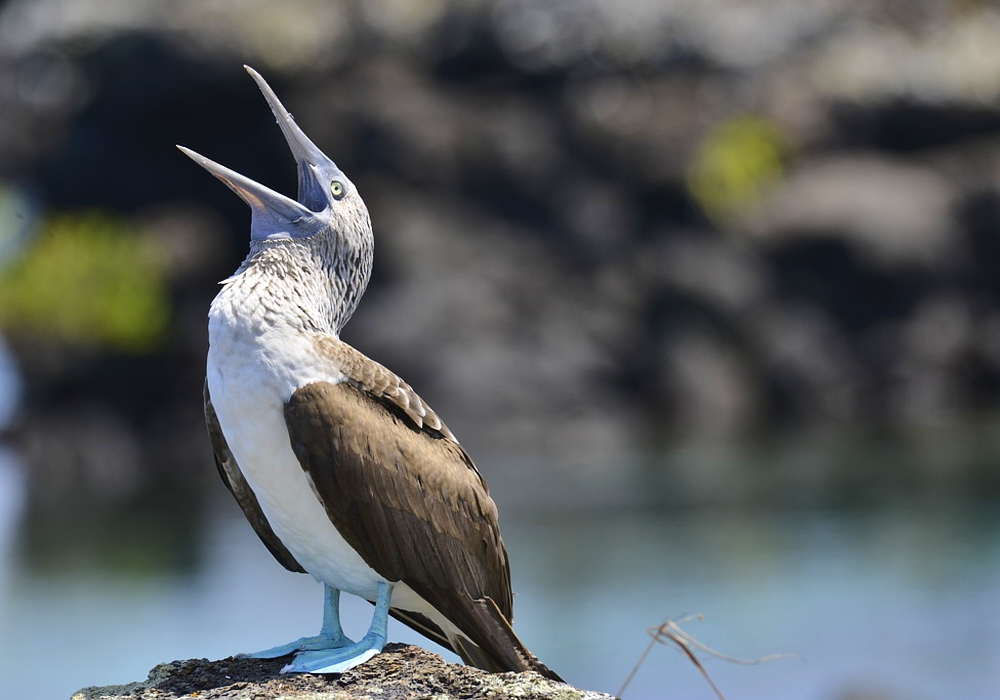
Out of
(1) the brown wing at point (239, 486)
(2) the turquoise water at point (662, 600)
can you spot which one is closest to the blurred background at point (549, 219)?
(2) the turquoise water at point (662, 600)

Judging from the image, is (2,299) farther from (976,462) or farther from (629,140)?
(976,462)

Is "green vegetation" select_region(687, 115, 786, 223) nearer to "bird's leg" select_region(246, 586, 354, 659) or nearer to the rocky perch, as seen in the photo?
"bird's leg" select_region(246, 586, 354, 659)

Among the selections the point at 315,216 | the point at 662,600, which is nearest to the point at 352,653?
the point at 315,216

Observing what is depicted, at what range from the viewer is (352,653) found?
4801 millimetres

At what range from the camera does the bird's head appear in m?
5.08

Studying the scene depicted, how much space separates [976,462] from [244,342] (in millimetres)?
24631

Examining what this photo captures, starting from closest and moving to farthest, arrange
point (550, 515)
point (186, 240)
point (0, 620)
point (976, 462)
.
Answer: point (0, 620) → point (550, 515) → point (976, 462) → point (186, 240)

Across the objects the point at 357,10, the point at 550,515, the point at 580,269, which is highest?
the point at 357,10

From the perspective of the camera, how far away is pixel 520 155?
34.6m

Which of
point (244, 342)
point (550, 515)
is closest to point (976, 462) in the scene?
point (550, 515)

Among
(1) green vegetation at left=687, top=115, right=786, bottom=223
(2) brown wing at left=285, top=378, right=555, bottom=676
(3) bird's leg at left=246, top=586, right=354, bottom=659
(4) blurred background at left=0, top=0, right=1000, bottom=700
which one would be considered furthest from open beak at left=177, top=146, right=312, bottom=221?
(1) green vegetation at left=687, top=115, right=786, bottom=223

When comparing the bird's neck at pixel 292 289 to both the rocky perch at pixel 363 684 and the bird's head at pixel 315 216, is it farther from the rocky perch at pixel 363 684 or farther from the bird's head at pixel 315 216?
the rocky perch at pixel 363 684

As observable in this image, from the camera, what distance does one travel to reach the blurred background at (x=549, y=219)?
32.0m

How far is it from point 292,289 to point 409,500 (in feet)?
3.19
